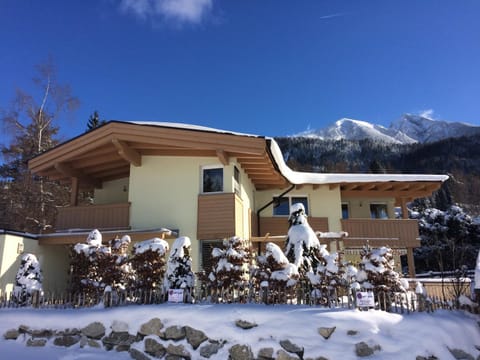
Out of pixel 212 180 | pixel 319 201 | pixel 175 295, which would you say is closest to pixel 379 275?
pixel 175 295

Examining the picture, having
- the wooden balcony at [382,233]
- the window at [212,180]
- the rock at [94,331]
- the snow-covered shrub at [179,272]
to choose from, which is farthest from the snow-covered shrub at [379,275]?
the wooden balcony at [382,233]

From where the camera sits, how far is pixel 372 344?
6.68 m

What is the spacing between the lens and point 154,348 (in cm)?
745

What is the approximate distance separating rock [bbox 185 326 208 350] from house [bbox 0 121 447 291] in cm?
509

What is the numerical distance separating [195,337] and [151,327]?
3.29 ft

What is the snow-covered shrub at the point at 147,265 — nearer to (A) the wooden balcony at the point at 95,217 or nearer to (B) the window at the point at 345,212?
(A) the wooden balcony at the point at 95,217

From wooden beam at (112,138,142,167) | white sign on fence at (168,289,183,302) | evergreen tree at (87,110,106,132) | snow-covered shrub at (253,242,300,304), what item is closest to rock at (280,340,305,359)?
snow-covered shrub at (253,242,300,304)

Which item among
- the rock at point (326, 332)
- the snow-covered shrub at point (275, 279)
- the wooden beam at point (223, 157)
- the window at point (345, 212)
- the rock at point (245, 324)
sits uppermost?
the wooden beam at point (223, 157)

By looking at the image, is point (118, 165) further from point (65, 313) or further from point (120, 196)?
point (65, 313)

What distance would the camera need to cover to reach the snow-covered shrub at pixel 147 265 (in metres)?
9.11

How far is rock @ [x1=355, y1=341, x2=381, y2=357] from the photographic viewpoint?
658 cm

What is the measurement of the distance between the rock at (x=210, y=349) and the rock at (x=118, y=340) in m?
1.57

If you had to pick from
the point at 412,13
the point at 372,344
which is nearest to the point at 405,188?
the point at 412,13

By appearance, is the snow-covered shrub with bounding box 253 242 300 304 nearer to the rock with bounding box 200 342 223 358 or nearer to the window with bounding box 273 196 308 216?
the rock with bounding box 200 342 223 358
